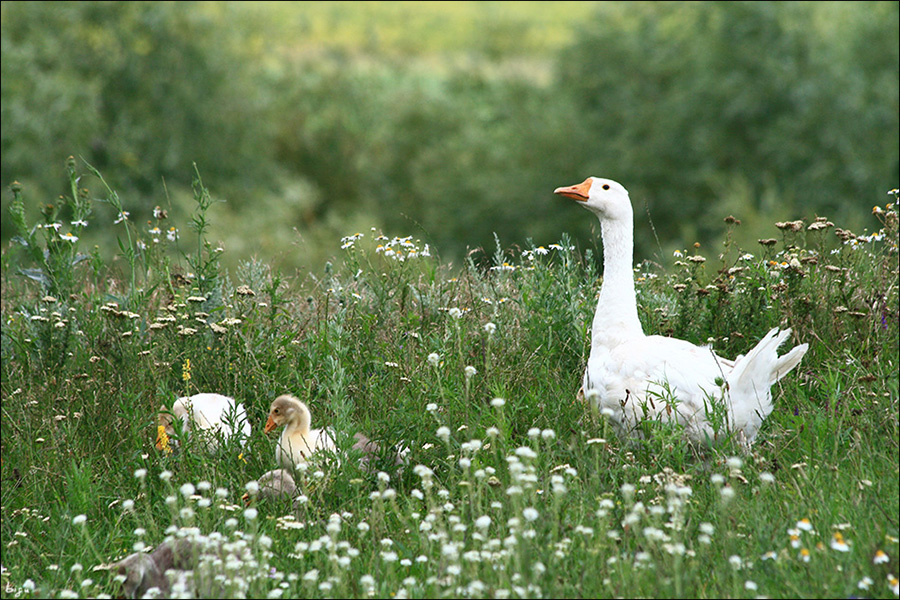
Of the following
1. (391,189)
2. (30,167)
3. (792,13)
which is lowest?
(391,189)

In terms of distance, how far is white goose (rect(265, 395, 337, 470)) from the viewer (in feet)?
17.1

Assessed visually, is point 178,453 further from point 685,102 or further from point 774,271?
point 685,102

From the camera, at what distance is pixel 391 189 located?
39.2 m

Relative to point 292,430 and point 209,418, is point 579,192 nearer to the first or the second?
point 292,430

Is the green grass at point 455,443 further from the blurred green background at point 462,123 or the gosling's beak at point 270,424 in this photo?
the blurred green background at point 462,123

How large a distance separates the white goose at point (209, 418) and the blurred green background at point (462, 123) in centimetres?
1559

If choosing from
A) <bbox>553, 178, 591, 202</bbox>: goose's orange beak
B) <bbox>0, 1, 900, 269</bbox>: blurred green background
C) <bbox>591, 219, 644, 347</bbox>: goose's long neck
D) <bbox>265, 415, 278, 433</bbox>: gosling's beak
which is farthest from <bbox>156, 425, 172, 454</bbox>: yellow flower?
<bbox>0, 1, 900, 269</bbox>: blurred green background

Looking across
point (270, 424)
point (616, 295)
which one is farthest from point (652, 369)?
point (270, 424)

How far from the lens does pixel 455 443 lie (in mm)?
5105

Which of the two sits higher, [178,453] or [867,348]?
[867,348]

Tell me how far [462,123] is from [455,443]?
3478cm

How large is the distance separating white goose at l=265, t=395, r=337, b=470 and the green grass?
A: 0.74 ft

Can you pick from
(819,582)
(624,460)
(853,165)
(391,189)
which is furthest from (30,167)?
(819,582)

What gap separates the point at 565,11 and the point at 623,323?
41.3 m
